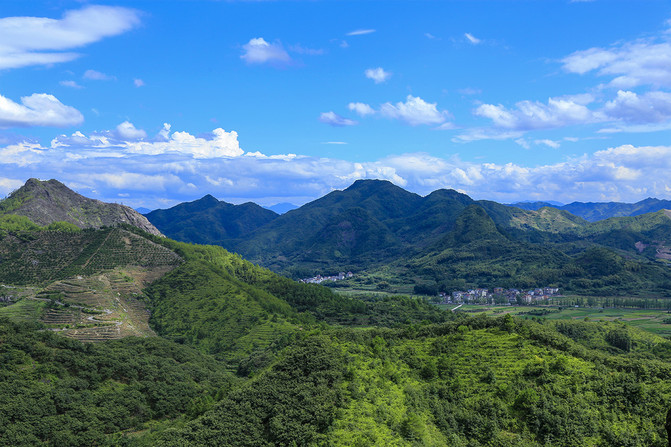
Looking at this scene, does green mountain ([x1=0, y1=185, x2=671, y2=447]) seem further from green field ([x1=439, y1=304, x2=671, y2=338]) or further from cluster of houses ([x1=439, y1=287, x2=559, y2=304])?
cluster of houses ([x1=439, y1=287, x2=559, y2=304])

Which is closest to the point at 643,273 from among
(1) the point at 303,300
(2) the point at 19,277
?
(1) the point at 303,300

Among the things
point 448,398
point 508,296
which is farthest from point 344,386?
point 508,296

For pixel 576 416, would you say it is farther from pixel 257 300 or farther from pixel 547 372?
pixel 257 300

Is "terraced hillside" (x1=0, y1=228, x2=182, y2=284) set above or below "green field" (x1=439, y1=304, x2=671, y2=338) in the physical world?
above

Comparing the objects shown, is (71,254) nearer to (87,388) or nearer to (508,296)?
(87,388)

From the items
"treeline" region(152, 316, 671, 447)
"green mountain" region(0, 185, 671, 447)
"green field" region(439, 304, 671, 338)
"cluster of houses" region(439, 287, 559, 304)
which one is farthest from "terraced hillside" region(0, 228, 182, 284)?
"cluster of houses" region(439, 287, 559, 304)
